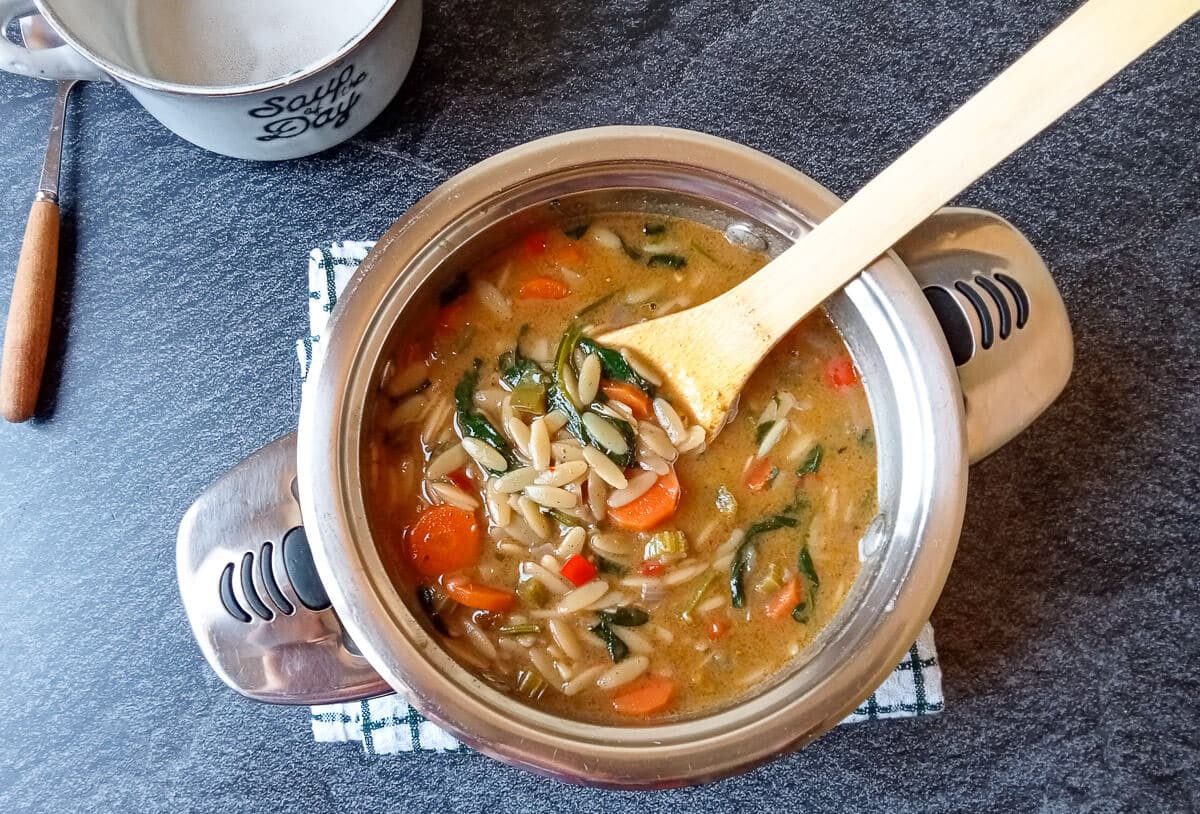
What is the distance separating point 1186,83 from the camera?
5.58 ft

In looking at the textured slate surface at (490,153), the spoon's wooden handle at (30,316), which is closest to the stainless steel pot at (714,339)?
the textured slate surface at (490,153)

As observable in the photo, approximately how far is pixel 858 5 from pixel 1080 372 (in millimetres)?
781

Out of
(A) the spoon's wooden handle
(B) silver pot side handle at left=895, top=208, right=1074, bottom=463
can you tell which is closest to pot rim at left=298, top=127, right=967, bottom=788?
(B) silver pot side handle at left=895, top=208, right=1074, bottom=463

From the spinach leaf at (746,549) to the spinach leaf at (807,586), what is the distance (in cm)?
5

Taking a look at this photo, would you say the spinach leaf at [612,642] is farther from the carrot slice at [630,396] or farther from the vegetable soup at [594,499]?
the carrot slice at [630,396]

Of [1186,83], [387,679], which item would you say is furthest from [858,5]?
[387,679]

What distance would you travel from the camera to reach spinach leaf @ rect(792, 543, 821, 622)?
1.32m

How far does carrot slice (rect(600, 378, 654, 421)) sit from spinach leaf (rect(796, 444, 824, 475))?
0.77 feet

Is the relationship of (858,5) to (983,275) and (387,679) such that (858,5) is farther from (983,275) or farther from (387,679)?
(387,679)

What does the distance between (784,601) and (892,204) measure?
0.56m

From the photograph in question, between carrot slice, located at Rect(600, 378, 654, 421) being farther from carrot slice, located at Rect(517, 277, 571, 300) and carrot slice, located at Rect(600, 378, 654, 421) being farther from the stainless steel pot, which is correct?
the stainless steel pot

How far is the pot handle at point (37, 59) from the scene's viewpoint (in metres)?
1.37

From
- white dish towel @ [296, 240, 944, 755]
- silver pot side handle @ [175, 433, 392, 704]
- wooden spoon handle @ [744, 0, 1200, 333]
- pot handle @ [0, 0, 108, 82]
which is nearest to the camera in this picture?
wooden spoon handle @ [744, 0, 1200, 333]

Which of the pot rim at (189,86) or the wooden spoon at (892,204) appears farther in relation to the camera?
the pot rim at (189,86)
